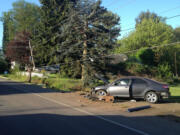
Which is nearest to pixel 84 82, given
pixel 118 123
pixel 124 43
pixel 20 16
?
pixel 118 123

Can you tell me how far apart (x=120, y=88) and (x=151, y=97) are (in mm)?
1846

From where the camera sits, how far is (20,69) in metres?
51.8

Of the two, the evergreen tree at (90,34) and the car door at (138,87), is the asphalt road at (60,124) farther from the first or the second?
the evergreen tree at (90,34)

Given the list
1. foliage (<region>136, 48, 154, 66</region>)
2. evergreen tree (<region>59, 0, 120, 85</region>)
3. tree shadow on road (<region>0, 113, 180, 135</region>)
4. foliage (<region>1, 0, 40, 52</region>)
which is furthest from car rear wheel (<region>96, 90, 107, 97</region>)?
foliage (<region>1, 0, 40, 52</region>)

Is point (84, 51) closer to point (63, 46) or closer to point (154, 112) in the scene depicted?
point (63, 46)

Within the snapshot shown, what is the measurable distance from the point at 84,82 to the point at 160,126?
1673 cm

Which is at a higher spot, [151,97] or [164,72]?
[164,72]

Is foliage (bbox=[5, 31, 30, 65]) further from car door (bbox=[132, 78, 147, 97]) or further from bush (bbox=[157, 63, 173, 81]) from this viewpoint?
car door (bbox=[132, 78, 147, 97])

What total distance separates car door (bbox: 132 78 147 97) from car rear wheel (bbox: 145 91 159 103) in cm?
35

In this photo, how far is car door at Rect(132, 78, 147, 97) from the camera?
465 inches

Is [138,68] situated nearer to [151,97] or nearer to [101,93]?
[101,93]

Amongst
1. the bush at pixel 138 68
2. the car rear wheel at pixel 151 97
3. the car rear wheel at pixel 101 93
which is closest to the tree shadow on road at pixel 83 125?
the car rear wheel at pixel 151 97

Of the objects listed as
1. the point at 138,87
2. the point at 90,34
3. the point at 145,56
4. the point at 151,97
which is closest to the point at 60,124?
the point at 138,87

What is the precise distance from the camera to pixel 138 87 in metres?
11.9
